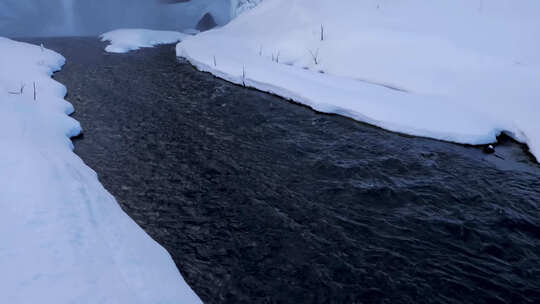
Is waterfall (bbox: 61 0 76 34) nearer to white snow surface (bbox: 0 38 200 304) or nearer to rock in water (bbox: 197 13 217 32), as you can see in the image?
rock in water (bbox: 197 13 217 32)

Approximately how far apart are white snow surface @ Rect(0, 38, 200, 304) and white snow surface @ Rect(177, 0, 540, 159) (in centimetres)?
559

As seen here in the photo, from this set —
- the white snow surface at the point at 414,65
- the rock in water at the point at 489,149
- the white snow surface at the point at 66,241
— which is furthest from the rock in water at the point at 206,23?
the rock in water at the point at 489,149

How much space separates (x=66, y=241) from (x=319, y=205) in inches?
120

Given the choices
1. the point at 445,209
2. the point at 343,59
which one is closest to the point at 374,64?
the point at 343,59

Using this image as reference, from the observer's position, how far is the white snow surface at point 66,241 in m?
2.61

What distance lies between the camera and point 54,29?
31.2 meters

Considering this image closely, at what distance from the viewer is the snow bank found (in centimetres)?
1811

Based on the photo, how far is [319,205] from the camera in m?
4.79

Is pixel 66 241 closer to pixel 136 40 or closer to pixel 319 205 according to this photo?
pixel 319 205

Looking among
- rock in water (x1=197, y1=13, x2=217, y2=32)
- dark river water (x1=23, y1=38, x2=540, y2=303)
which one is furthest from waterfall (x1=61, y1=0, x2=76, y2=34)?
dark river water (x1=23, y1=38, x2=540, y2=303)

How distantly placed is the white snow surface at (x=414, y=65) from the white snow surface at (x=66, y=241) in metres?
5.59

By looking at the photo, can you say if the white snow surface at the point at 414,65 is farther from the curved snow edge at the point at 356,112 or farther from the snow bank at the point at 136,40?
the snow bank at the point at 136,40

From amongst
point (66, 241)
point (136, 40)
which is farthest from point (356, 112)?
point (136, 40)

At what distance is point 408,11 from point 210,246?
11844mm
